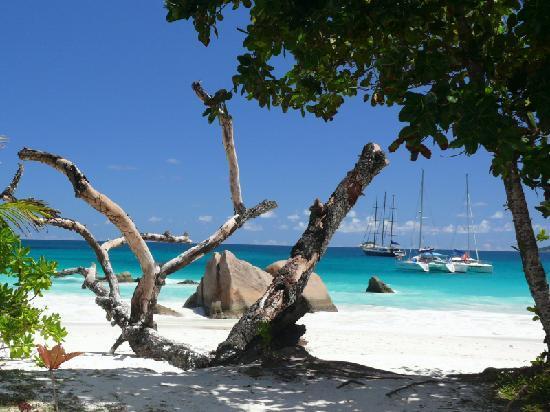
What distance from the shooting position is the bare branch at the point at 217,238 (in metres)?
9.70

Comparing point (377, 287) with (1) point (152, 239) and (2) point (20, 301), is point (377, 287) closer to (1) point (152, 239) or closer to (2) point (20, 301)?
(1) point (152, 239)

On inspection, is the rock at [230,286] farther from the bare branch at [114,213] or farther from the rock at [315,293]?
the bare branch at [114,213]

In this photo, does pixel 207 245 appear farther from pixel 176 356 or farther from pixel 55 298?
pixel 55 298

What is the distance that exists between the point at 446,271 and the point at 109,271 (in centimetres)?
6328

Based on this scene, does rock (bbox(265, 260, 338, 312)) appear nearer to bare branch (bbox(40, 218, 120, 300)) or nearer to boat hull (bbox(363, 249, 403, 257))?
bare branch (bbox(40, 218, 120, 300))

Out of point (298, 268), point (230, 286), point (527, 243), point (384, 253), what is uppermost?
point (384, 253)

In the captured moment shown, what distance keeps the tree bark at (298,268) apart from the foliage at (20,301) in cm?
302

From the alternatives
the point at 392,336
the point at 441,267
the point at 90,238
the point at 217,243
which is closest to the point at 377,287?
the point at 392,336

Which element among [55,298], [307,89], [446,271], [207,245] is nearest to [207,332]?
[207,245]

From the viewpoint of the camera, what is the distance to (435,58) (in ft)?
16.0

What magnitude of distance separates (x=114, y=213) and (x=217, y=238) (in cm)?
217

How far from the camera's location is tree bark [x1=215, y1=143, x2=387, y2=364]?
25.5 feet

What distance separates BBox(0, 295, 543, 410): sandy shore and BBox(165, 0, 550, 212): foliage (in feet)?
9.55

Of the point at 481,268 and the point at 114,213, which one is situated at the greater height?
the point at 481,268
